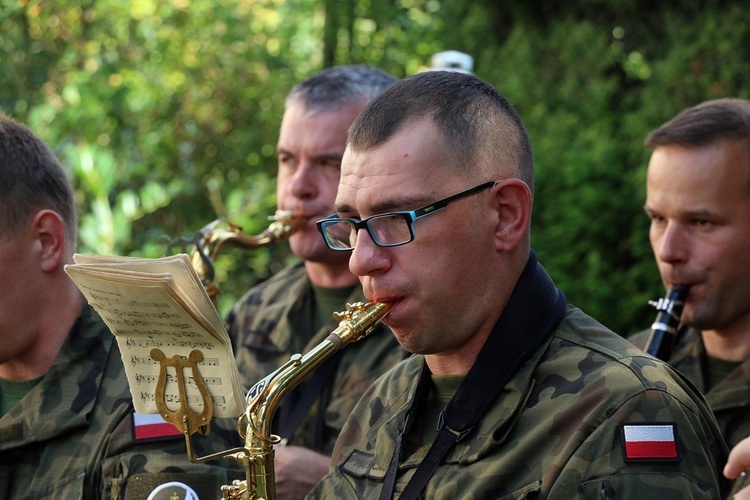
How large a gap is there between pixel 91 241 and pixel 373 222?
4643mm

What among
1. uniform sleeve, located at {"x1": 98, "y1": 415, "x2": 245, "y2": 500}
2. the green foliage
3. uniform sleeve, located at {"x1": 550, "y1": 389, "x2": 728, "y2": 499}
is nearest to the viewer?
uniform sleeve, located at {"x1": 550, "y1": 389, "x2": 728, "y2": 499}

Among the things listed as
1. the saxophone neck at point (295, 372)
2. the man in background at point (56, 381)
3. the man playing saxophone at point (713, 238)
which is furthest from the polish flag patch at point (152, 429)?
the man playing saxophone at point (713, 238)

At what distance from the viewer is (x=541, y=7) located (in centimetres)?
831

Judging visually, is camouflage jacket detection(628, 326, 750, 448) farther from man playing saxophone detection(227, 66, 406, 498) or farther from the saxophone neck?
the saxophone neck

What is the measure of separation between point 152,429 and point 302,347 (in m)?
1.35

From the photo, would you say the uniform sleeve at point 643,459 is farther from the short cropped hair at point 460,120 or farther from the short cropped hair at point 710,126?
the short cropped hair at point 710,126

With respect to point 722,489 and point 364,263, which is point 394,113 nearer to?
point 364,263

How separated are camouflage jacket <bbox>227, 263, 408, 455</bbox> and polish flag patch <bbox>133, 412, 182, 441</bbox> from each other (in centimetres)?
100

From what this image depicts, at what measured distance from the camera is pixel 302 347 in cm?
460

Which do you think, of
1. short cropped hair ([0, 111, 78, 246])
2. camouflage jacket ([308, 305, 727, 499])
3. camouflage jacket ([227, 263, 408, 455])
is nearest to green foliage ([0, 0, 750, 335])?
camouflage jacket ([227, 263, 408, 455])

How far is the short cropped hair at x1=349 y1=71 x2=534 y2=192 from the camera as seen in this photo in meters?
2.80

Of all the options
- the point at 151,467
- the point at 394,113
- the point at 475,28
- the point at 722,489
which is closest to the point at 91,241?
the point at 475,28

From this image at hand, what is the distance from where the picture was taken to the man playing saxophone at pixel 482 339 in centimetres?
250

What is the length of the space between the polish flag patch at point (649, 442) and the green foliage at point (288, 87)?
4148 millimetres
